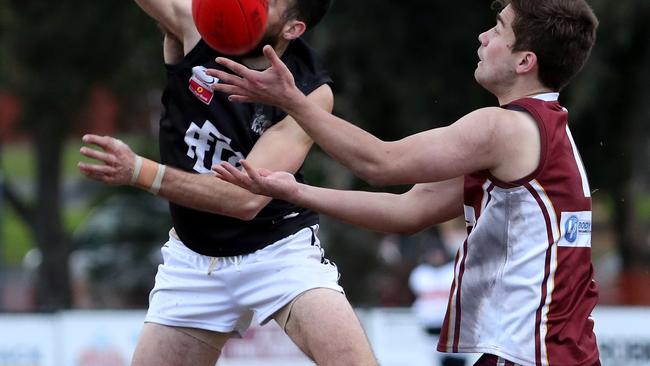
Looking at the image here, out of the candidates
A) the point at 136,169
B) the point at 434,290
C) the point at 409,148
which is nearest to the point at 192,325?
the point at 136,169

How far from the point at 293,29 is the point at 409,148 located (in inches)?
48.9

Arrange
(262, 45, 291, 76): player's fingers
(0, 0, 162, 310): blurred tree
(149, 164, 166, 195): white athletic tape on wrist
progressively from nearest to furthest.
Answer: (262, 45, 291, 76): player's fingers → (149, 164, 166, 195): white athletic tape on wrist → (0, 0, 162, 310): blurred tree

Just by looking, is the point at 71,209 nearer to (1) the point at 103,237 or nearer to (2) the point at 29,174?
(2) the point at 29,174

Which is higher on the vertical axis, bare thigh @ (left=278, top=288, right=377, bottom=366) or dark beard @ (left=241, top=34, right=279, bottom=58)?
dark beard @ (left=241, top=34, right=279, bottom=58)

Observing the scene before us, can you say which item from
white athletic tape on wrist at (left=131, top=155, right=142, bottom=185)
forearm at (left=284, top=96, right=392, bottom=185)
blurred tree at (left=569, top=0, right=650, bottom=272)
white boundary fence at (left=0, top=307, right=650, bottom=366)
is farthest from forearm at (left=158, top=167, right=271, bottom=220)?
blurred tree at (left=569, top=0, right=650, bottom=272)

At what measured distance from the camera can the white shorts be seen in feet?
17.7

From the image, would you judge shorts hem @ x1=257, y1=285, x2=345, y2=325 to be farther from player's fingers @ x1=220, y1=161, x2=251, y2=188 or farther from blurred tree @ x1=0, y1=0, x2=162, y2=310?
blurred tree @ x1=0, y1=0, x2=162, y2=310

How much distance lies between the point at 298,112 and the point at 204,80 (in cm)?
121

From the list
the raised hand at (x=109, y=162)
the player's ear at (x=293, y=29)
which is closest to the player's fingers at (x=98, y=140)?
the raised hand at (x=109, y=162)

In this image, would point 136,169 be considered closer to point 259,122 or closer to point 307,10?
point 259,122

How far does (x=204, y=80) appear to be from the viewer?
5.45 meters

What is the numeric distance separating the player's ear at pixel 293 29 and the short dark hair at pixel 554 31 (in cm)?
120

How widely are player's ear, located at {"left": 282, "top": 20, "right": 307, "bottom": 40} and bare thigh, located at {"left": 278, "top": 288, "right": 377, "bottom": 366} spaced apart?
1112 mm

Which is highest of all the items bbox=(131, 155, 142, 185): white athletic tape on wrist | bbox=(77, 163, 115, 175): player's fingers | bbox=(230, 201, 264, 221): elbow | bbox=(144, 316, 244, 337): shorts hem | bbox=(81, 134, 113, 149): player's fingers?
bbox=(81, 134, 113, 149): player's fingers
